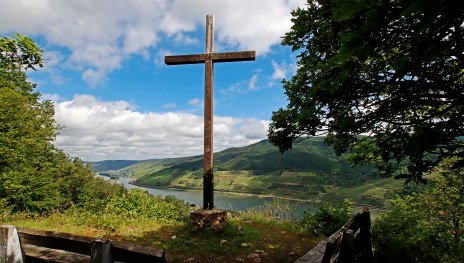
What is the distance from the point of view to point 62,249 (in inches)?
111

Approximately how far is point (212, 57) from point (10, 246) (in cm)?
766

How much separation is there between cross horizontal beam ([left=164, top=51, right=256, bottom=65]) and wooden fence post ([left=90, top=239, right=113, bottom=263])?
751 centimetres

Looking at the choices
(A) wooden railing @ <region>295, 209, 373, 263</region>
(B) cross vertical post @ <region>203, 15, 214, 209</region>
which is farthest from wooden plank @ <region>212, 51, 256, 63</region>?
(A) wooden railing @ <region>295, 209, 373, 263</region>

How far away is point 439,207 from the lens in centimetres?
2397

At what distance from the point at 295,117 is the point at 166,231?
5.99 m

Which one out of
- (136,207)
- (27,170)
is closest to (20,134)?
(27,170)

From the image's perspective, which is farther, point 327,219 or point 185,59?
point 327,219

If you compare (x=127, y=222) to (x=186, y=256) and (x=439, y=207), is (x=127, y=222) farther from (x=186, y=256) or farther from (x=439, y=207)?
(x=439, y=207)

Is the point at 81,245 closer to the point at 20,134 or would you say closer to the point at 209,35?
the point at 209,35

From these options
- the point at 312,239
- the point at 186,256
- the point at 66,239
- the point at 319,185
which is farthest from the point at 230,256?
the point at 319,185

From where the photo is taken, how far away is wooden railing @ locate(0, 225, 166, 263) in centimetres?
246

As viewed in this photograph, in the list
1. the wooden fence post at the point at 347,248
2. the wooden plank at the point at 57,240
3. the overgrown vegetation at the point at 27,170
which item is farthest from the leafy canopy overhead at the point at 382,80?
the overgrown vegetation at the point at 27,170

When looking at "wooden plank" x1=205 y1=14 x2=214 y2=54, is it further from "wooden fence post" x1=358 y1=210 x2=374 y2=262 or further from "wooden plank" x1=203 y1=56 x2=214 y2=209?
"wooden fence post" x1=358 y1=210 x2=374 y2=262

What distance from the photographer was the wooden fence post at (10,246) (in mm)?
2881
